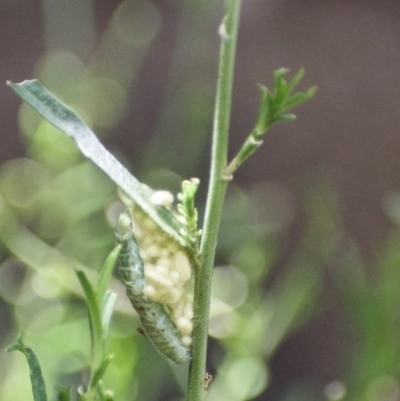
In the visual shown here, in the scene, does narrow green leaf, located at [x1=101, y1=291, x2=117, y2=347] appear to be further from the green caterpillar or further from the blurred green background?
the blurred green background

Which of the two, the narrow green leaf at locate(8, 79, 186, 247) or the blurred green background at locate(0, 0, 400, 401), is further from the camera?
the blurred green background at locate(0, 0, 400, 401)

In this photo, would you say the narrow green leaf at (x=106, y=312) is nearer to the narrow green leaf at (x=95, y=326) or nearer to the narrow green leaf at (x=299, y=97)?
the narrow green leaf at (x=95, y=326)

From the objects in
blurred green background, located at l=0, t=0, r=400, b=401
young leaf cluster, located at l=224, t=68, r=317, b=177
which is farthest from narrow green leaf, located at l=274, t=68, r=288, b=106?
blurred green background, located at l=0, t=0, r=400, b=401

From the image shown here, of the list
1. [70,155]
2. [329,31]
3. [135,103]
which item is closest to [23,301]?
[70,155]

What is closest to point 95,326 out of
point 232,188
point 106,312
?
point 106,312

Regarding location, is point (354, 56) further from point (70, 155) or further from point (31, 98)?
point (31, 98)

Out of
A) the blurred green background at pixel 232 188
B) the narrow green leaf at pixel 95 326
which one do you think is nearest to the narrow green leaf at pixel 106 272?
the narrow green leaf at pixel 95 326

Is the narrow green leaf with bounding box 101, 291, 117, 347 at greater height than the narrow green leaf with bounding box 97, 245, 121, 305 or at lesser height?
lesser
